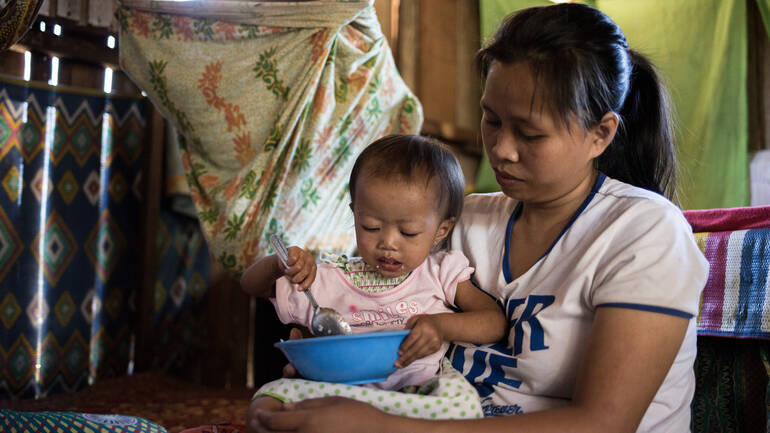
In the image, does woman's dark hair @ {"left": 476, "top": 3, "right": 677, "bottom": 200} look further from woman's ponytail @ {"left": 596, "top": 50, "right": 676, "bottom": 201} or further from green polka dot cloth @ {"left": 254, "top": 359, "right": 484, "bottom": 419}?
green polka dot cloth @ {"left": 254, "top": 359, "right": 484, "bottom": 419}

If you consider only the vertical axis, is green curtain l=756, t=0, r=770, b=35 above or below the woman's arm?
above

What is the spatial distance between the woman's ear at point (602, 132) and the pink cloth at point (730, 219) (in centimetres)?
58

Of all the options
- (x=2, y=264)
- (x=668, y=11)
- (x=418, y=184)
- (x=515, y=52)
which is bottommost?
(x=2, y=264)

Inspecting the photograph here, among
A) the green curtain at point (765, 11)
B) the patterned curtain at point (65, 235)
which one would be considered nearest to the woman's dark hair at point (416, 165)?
the patterned curtain at point (65, 235)

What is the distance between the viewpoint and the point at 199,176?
277cm

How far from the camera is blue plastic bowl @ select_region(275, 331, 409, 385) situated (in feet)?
3.50

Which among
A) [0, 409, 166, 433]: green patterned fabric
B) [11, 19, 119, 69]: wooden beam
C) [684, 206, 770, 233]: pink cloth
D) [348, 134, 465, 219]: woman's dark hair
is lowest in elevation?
[0, 409, 166, 433]: green patterned fabric

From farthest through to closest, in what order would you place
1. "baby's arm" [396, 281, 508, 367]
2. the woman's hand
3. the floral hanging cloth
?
the floral hanging cloth, "baby's arm" [396, 281, 508, 367], the woman's hand

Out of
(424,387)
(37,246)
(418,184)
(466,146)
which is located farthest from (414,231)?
(466,146)

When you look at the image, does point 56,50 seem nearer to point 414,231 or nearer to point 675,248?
point 414,231

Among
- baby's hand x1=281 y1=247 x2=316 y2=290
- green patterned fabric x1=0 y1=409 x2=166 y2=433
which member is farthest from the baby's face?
green patterned fabric x1=0 y1=409 x2=166 y2=433

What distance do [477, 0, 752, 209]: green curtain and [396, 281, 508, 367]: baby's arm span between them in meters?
2.43

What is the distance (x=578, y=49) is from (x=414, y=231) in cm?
47

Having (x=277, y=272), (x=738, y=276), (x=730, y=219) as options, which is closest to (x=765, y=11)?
(x=730, y=219)
